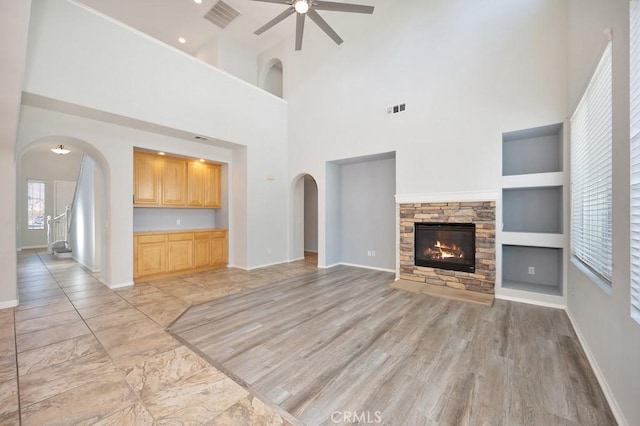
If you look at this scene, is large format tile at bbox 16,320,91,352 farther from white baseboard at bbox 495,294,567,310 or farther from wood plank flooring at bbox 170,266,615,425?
white baseboard at bbox 495,294,567,310

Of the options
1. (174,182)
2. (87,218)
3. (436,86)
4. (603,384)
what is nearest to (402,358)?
(603,384)

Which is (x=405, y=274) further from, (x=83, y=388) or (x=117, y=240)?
(x=117, y=240)

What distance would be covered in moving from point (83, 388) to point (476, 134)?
537 cm

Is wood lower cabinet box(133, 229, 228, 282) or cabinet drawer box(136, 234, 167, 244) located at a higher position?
cabinet drawer box(136, 234, 167, 244)

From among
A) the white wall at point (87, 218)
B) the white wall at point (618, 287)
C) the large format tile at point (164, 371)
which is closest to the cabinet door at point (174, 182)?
the white wall at point (87, 218)

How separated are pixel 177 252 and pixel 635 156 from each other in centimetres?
621

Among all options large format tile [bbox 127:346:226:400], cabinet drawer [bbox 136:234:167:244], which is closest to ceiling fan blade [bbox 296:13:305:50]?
cabinet drawer [bbox 136:234:167:244]

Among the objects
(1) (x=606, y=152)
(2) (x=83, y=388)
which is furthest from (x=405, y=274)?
(2) (x=83, y=388)

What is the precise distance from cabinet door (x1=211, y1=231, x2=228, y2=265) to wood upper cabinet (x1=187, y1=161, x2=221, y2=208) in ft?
2.36

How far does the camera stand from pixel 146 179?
5.06 meters

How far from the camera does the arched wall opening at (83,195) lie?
4371mm

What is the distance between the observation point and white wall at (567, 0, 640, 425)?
1.48 m

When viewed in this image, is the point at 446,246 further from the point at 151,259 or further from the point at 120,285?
the point at 120,285

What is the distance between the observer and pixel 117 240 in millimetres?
4406
